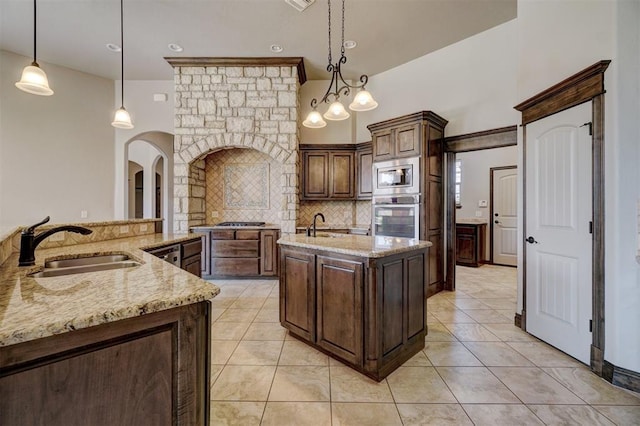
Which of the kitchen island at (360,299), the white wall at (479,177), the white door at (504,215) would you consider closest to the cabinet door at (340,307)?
the kitchen island at (360,299)

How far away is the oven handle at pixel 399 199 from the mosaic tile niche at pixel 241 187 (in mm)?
2021

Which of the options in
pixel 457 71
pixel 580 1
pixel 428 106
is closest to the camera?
pixel 580 1

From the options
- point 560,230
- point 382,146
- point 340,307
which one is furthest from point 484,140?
point 340,307

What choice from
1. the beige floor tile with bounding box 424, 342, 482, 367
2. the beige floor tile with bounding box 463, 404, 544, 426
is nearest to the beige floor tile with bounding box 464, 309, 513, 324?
the beige floor tile with bounding box 424, 342, 482, 367

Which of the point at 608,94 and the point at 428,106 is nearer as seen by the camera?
the point at 608,94

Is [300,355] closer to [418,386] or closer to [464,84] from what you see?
[418,386]

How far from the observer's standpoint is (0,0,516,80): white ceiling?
3.42 meters

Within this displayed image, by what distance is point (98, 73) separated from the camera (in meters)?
5.05

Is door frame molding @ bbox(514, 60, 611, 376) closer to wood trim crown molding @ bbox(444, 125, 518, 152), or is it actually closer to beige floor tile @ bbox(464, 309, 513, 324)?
beige floor tile @ bbox(464, 309, 513, 324)

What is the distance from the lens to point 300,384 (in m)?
1.97

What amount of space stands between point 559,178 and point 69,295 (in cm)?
343

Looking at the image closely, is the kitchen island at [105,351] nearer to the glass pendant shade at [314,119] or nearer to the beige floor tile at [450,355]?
the beige floor tile at [450,355]

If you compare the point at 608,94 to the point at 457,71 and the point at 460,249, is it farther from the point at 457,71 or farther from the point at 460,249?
the point at 460,249

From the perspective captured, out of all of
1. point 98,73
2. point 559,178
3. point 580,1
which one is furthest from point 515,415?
point 98,73
